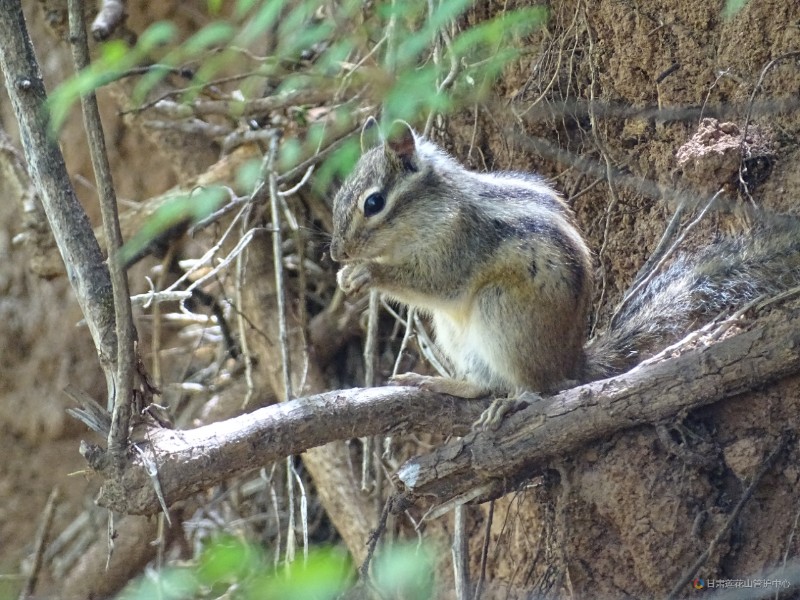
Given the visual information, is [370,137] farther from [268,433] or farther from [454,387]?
[268,433]

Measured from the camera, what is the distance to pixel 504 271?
8.11ft

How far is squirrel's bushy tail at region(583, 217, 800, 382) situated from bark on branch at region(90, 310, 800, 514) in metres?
0.23

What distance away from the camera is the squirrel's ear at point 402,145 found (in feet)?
8.53

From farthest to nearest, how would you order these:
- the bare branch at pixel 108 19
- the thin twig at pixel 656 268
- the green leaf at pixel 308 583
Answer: the bare branch at pixel 108 19, the thin twig at pixel 656 268, the green leaf at pixel 308 583

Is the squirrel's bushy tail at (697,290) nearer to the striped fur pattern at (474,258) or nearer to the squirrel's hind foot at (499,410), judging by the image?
the striped fur pattern at (474,258)

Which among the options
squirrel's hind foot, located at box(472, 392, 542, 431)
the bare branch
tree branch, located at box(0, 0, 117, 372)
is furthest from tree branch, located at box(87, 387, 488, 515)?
the bare branch

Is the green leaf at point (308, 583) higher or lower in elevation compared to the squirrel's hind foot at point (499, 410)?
higher

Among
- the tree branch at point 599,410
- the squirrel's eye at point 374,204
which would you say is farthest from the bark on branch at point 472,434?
the squirrel's eye at point 374,204

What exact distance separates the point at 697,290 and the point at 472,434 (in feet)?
2.42

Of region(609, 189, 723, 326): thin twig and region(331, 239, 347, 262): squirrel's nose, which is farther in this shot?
region(331, 239, 347, 262): squirrel's nose

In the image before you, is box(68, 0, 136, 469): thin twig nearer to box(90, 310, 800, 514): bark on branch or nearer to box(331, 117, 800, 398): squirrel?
box(90, 310, 800, 514): bark on branch

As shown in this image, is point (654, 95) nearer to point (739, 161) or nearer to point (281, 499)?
point (739, 161)

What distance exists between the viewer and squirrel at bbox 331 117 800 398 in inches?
92.5

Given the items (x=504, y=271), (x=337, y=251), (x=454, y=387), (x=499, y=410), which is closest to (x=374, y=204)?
(x=337, y=251)
